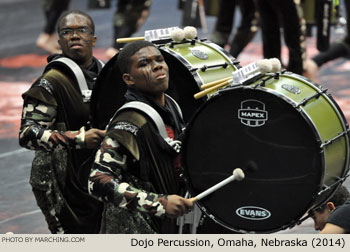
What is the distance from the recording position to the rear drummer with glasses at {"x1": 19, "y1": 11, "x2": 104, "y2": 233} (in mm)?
4777

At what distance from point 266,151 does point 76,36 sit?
148cm

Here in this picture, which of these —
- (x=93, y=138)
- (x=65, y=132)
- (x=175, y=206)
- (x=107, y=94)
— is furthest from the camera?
(x=107, y=94)

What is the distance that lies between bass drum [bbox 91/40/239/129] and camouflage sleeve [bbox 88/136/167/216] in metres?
0.99

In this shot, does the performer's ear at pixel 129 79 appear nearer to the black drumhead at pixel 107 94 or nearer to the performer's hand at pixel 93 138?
the performer's hand at pixel 93 138

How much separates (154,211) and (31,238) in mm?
714

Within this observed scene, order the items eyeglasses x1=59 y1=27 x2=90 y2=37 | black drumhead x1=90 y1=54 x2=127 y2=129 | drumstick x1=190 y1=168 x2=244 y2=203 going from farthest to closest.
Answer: eyeglasses x1=59 y1=27 x2=90 y2=37
black drumhead x1=90 y1=54 x2=127 y2=129
drumstick x1=190 y1=168 x2=244 y2=203

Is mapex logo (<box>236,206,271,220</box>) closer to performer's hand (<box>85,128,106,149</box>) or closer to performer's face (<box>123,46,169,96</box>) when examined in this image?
performer's face (<box>123,46,169,96</box>)

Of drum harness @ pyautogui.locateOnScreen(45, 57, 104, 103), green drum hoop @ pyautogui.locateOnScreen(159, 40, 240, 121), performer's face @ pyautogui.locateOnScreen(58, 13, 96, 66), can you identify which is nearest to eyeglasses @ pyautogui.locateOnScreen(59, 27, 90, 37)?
performer's face @ pyautogui.locateOnScreen(58, 13, 96, 66)

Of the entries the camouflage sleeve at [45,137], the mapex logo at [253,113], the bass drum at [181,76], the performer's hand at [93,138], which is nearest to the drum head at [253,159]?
the mapex logo at [253,113]

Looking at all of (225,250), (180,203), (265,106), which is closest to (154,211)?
(180,203)

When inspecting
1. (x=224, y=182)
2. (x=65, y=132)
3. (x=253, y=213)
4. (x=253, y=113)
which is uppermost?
(x=253, y=113)

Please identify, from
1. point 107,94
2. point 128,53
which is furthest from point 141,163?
point 107,94

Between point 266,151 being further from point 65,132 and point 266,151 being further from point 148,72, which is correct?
point 65,132

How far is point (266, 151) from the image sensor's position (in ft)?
13.5
